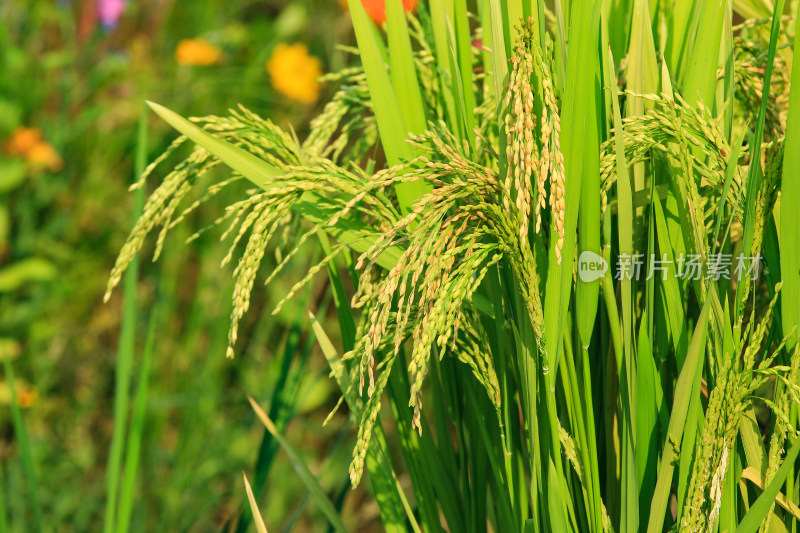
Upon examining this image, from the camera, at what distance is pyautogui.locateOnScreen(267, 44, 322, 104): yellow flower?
112 inches

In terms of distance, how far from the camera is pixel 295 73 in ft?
9.48

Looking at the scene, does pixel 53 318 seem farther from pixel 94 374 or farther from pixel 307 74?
pixel 307 74

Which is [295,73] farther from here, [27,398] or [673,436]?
[673,436]

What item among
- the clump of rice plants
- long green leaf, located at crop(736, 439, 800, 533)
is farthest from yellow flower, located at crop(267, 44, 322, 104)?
long green leaf, located at crop(736, 439, 800, 533)

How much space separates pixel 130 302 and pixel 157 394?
144 centimetres

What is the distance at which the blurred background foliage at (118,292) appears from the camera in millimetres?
2402

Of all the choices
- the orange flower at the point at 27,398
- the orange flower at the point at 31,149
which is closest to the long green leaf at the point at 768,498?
the orange flower at the point at 27,398

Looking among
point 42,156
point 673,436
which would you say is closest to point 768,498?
point 673,436

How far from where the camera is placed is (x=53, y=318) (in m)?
2.70

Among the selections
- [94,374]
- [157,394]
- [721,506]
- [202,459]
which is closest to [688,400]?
[721,506]

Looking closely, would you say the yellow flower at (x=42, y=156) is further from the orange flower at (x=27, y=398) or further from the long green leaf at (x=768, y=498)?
the long green leaf at (x=768, y=498)

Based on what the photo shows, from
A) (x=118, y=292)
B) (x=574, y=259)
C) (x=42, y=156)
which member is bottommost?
(x=118, y=292)

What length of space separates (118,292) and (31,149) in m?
0.65

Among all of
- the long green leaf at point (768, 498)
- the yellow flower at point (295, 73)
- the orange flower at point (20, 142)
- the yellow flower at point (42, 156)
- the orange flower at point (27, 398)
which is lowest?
the orange flower at point (27, 398)
